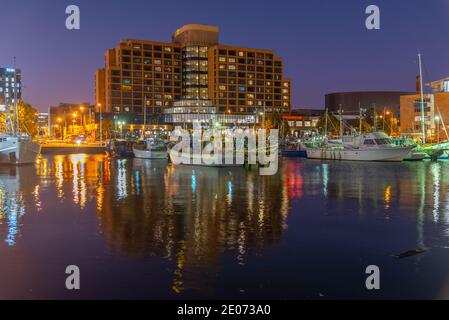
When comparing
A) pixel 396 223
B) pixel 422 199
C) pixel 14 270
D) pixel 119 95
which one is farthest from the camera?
pixel 119 95

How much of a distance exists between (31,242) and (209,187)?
15.5 m

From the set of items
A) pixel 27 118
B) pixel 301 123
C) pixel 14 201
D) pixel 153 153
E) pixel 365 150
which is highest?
pixel 301 123

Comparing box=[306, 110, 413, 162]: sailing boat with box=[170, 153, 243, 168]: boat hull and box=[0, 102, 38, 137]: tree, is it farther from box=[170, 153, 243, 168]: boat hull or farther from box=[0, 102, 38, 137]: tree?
box=[0, 102, 38, 137]: tree

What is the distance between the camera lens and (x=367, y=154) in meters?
62.2

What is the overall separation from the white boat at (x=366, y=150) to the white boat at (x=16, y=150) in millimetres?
37337

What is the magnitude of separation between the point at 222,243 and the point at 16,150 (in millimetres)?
42070

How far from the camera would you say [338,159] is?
219 feet

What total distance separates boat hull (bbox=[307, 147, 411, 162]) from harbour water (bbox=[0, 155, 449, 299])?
1376 inches

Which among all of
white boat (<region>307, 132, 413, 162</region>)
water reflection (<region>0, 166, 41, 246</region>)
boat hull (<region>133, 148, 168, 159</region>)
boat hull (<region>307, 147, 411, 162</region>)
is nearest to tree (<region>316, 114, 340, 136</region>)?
white boat (<region>307, 132, 413, 162</region>)

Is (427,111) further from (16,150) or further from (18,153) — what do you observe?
(16,150)

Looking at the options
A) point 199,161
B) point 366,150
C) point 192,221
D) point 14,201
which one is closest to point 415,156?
point 366,150

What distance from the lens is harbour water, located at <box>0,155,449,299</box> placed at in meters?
10.3
